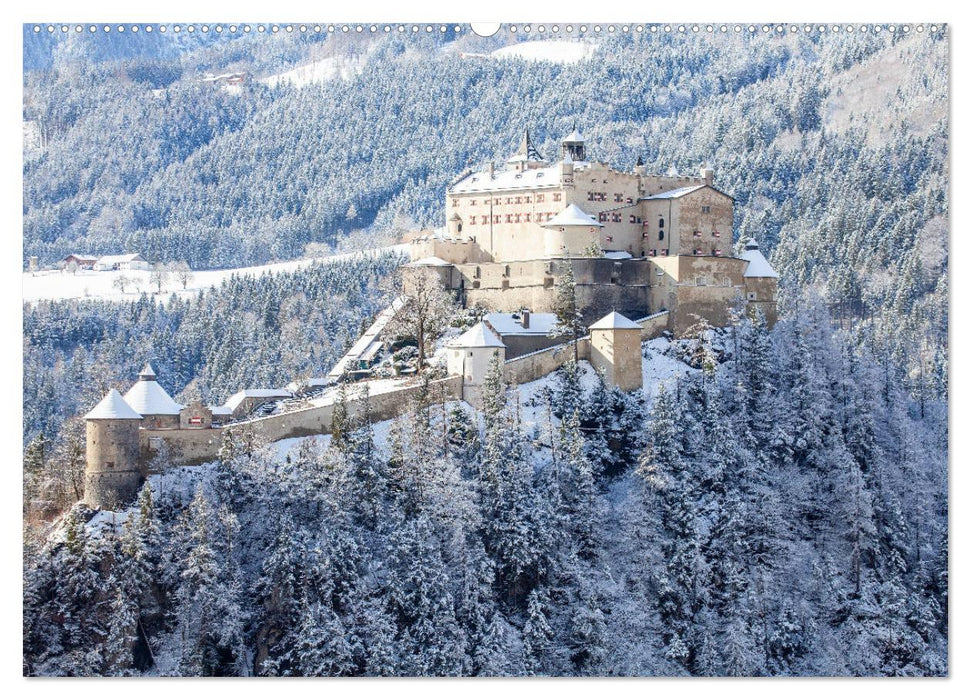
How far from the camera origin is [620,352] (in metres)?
45.2

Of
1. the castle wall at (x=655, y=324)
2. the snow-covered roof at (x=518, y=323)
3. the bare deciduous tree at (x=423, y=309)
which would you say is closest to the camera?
the snow-covered roof at (x=518, y=323)

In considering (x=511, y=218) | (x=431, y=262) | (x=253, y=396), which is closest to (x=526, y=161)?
(x=511, y=218)

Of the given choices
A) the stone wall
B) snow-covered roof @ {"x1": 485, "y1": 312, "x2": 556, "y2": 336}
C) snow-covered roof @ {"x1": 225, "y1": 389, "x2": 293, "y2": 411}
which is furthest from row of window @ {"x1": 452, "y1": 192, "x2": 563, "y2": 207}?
snow-covered roof @ {"x1": 225, "y1": 389, "x2": 293, "y2": 411}

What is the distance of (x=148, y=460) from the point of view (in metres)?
38.4

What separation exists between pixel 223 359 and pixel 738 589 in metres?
30.9

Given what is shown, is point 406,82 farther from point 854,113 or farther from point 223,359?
point 854,113

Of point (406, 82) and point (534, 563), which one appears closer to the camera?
point (534, 563)

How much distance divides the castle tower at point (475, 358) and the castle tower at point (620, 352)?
147 inches

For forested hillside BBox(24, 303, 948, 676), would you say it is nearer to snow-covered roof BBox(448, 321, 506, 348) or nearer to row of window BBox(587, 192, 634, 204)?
snow-covered roof BBox(448, 321, 506, 348)

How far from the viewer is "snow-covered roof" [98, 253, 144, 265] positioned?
6034 centimetres

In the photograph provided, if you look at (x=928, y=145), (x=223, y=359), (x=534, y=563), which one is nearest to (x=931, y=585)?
(x=534, y=563)

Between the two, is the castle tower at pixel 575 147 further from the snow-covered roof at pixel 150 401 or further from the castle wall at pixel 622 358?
the snow-covered roof at pixel 150 401

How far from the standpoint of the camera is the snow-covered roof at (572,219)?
166 ft

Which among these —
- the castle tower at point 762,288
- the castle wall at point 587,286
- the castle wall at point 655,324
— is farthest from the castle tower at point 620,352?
the castle tower at point 762,288
